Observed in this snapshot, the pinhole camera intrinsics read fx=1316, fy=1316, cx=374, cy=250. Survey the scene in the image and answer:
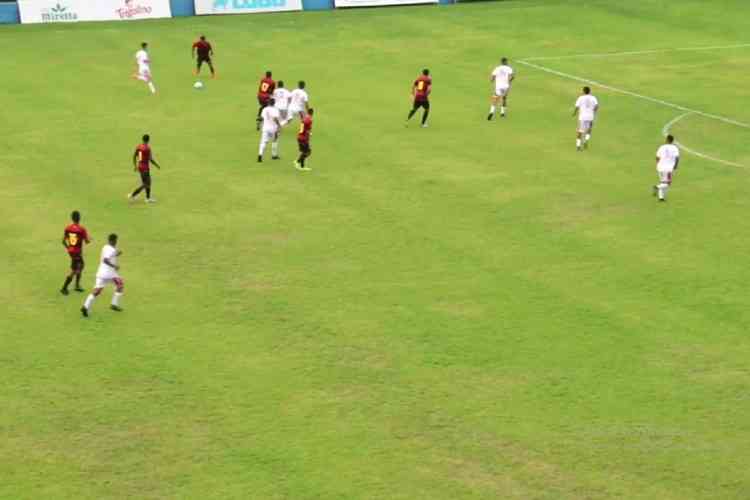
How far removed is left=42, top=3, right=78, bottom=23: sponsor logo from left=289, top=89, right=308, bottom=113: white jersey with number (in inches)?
1044

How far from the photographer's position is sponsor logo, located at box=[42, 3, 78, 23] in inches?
2606

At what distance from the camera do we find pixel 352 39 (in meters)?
62.5

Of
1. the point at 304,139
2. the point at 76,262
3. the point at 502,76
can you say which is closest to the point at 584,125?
the point at 502,76

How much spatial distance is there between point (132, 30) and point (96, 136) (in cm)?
2174

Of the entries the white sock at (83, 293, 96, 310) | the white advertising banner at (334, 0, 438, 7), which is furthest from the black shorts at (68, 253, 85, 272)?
the white advertising banner at (334, 0, 438, 7)

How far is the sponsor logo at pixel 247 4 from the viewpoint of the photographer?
68625 mm

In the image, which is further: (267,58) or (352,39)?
(352,39)

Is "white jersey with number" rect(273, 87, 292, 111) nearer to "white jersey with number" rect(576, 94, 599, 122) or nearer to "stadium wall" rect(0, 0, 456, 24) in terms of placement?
"white jersey with number" rect(576, 94, 599, 122)

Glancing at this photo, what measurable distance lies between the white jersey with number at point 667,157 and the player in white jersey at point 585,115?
570cm

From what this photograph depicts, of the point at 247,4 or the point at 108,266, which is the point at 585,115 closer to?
the point at 108,266

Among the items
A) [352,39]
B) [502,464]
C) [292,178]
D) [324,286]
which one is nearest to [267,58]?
[352,39]

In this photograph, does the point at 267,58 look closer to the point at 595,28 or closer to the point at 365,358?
the point at 595,28

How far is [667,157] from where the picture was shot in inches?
1410

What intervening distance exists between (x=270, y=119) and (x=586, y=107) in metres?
9.96
